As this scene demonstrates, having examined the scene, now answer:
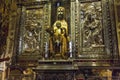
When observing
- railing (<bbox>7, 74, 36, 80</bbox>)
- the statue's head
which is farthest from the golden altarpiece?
railing (<bbox>7, 74, 36, 80</bbox>)

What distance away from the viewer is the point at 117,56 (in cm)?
721

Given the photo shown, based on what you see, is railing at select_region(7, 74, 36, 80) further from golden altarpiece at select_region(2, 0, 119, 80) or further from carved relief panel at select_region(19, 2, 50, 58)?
carved relief panel at select_region(19, 2, 50, 58)

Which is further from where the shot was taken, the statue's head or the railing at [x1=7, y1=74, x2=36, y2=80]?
the statue's head

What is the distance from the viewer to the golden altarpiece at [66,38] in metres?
7.06

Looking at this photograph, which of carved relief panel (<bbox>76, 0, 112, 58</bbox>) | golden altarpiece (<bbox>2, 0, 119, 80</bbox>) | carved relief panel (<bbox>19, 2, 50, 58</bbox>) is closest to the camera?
golden altarpiece (<bbox>2, 0, 119, 80</bbox>)

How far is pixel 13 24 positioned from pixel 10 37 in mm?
565

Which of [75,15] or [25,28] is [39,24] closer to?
[25,28]

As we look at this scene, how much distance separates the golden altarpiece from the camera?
7.06 m

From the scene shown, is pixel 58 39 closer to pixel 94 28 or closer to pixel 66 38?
pixel 66 38

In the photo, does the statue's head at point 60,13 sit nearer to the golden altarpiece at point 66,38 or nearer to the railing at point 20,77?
the golden altarpiece at point 66,38

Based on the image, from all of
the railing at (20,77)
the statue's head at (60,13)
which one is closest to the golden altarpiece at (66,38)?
the statue's head at (60,13)

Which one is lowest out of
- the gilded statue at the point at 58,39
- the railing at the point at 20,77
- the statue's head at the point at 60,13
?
the railing at the point at 20,77

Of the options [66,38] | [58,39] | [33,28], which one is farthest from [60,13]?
[33,28]

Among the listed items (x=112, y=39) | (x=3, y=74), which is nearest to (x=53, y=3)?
(x=112, y=39)
